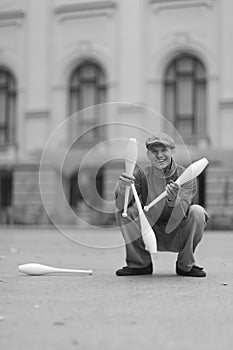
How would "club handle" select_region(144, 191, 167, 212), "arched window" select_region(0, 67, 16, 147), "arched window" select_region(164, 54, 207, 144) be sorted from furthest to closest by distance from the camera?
"arched window" select_region(0, 67, 16, 147), "arched window" select_region(164, 54, 207, 144), "club handle" select_region(144, 191, 167, 212)

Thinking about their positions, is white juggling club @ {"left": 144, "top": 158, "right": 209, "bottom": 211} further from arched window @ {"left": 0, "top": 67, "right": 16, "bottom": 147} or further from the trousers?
arched window @ {"left": 0, "top": 67, "right": 16, "bottom": 147}

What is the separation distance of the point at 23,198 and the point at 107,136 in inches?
188

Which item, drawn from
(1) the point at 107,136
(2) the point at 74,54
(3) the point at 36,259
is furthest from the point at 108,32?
(3) the point at 36,259

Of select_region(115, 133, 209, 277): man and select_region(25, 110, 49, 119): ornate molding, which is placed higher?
select_region(25, 110, 49, 119): ornate molding

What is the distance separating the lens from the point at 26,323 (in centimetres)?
477

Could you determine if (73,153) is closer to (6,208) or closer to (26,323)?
(6,208)

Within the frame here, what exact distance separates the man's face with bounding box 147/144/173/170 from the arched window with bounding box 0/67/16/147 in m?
28.7

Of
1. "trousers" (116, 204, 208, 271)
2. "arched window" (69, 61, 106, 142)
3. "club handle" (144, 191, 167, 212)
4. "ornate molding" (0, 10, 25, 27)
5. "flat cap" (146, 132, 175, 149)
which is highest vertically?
"ornate molding" (0, 10, 25, 27)

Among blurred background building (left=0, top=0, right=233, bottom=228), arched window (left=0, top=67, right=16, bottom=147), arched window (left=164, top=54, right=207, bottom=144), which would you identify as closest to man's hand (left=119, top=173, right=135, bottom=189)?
blurred background building (left=0, top=0, right=233, bottom=228)

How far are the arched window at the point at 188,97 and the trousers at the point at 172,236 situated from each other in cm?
2526

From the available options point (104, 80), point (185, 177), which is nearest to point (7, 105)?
point (104, 80)

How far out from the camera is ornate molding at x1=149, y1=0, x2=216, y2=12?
31.7 meters

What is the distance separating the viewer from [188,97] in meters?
32.9

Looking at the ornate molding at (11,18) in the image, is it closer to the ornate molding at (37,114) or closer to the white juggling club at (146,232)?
the ornate molding at (37,114)
